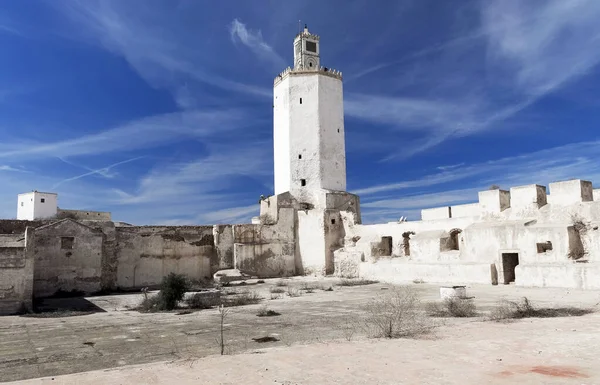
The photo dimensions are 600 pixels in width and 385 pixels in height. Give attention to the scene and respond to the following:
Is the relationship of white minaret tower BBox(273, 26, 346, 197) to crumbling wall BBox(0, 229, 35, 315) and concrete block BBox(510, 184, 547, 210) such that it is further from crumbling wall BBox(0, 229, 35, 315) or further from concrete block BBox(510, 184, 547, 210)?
crumbling wall BBox(0, 229, 35, 315)

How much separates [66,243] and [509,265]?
17.0 m

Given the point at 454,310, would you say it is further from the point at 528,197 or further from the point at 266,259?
the point at 266,259

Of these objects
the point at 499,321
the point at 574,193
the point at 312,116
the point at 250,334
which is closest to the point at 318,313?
the point at 250,334

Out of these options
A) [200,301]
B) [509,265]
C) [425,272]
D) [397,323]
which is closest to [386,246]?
[425,272]

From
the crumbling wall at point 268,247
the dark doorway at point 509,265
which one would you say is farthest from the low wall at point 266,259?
the dark doorway at point 509,265

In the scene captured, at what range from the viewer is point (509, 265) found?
16219mm

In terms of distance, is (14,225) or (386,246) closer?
(14,225)

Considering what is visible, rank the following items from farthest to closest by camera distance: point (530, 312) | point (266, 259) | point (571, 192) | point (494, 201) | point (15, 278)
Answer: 1. point (266, 259)
2. point (494, 201)
3. point (571, 192)
4. point (15, 278)
5. point (530, 312)

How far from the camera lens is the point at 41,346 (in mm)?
7254

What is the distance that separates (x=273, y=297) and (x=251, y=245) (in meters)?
10.1

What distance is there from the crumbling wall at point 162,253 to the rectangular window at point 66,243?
8.22 ft

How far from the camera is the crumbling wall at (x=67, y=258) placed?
1741 cm

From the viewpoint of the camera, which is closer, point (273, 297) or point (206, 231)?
point (273, 297)

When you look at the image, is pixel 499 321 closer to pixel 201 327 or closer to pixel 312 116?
pixel 201 327
